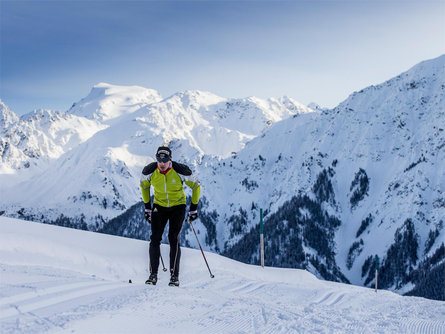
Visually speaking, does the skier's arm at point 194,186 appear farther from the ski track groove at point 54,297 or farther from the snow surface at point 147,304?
the ski track groove at point 54,297

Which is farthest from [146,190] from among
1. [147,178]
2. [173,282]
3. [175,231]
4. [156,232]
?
[173,282]

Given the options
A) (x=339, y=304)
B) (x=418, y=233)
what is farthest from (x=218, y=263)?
(x=418, y=233)

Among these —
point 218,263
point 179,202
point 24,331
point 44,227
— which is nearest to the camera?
point 24,331

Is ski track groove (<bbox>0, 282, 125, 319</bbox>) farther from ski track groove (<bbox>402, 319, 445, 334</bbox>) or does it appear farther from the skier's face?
ski track groove (<bbox>402, 319, 445, 334</bbox>)

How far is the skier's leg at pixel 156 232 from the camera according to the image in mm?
9141

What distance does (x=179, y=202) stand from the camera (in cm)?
938

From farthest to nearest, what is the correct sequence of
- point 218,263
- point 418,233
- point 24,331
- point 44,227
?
1. point 418,233
2. point 218,263
3. point 44,227
4. point 24,331

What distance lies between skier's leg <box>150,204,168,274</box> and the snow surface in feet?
2.50

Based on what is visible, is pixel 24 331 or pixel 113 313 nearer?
pixel 24 331

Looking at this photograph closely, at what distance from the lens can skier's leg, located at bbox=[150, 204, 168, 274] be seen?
9141mm

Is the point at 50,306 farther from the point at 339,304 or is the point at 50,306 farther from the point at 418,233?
the point at 418,233

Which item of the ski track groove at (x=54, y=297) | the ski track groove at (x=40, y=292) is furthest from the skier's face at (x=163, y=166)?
the ski track groove at (x=40, y=292)

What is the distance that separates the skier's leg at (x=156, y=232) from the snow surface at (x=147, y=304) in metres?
0.76

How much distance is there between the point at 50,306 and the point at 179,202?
13.3 ft
